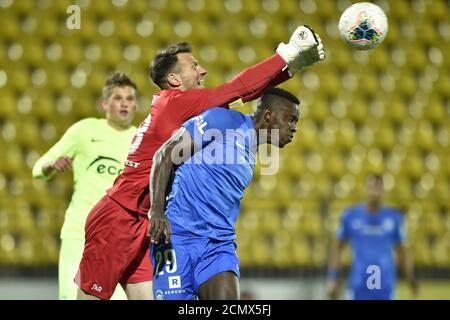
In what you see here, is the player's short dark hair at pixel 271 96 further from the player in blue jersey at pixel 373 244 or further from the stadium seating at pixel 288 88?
the stadium seating at pixel 288 88

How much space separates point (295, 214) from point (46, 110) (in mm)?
3323

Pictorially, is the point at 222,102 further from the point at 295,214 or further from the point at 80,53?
the point at 80,53

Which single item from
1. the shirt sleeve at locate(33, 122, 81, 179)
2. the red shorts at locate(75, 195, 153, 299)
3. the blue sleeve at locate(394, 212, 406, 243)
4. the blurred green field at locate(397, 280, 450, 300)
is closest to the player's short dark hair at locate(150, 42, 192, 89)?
the red shorts at locate(75, 195, 153, 299)

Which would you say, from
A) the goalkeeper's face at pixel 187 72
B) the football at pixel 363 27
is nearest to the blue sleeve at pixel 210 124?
the goalkeeper's face at pixel 187 72

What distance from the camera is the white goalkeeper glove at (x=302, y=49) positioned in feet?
13.8

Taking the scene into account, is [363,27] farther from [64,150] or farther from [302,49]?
[64,150]

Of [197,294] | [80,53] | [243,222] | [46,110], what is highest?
[80,53]

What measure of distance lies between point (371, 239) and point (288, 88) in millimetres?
3439

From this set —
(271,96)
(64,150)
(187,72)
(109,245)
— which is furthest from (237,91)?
(64,150)

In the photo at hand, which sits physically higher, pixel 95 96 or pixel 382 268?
pixel 95 96

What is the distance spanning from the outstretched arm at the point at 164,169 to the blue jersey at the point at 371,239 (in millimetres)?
4325

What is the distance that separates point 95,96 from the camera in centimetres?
1034

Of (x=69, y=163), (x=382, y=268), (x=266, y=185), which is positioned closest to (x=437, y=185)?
(x=266, y=185)

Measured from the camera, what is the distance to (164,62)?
4719 mm
